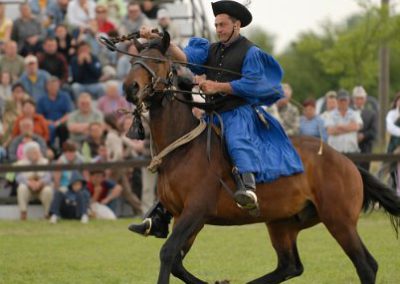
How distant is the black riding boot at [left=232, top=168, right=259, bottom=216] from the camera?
912 cm

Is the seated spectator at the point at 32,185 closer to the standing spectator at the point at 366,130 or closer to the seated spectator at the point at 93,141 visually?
the seated spectator at the point at 93,141

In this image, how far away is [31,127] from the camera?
1744 centimetres

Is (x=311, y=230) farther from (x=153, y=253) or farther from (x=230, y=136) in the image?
(x=230, y=136)

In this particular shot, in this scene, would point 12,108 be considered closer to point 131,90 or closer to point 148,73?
point 148,73

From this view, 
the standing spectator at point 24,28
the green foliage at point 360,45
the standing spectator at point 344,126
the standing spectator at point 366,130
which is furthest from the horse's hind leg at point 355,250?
the green foliage at point 360,45

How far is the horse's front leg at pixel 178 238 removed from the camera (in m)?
8.78

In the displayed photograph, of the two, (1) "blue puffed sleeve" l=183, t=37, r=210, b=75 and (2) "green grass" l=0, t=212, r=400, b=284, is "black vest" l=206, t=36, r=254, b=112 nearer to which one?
(1) "blue puffed sleeve" l=183, t=37, r=210, b=75

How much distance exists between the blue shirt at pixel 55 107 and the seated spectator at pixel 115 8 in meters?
2.80

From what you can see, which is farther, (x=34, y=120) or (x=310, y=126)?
(x=310, y=126)

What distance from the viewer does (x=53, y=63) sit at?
19391mm

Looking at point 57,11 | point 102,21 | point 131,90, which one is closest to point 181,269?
point 131,90

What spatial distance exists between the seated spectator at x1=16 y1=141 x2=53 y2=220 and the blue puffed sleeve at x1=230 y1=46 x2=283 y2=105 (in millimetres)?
8110

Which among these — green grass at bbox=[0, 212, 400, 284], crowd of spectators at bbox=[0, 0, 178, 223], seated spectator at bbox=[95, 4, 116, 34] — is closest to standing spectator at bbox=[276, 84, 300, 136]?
green grass at bbox=[0, 212, 400, 284]

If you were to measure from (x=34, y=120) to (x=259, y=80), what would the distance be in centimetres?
906
